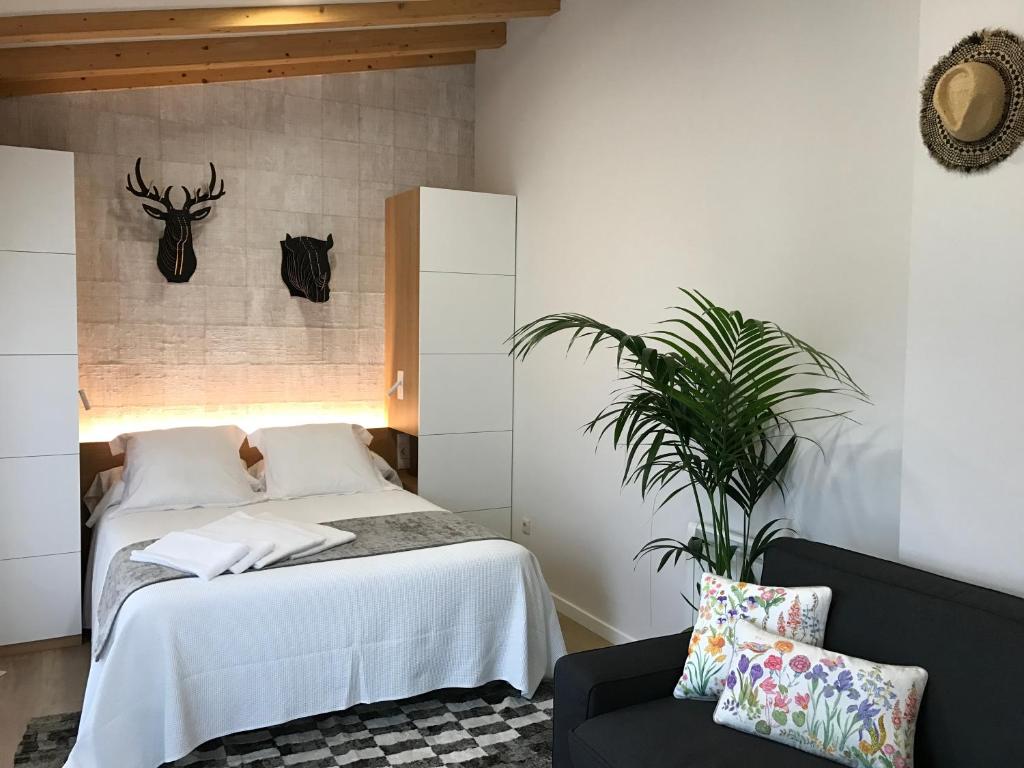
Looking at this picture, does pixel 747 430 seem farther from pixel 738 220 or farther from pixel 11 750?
pixel 11 750

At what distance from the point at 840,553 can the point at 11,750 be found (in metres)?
2.77

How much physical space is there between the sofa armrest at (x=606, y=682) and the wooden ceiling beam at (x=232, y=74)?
11.2ft

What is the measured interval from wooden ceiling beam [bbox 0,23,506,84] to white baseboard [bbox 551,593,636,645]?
293 centimetres

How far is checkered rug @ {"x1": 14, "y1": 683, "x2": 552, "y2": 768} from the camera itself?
111 inches

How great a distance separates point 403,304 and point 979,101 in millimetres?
3184

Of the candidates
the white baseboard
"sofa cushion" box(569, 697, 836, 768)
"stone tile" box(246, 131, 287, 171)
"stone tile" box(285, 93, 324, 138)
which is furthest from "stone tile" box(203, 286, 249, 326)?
"sofa cushion" box(569, 697, 836, 768)

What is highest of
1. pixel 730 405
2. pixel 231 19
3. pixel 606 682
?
pixel 231 19

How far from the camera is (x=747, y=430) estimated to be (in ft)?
9.03

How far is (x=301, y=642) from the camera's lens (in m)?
2.91

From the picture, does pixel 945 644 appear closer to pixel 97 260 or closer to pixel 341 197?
pixel 341 197

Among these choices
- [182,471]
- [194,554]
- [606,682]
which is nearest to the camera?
[606,682]

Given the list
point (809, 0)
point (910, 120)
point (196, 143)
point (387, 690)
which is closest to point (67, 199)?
point (196, 143)

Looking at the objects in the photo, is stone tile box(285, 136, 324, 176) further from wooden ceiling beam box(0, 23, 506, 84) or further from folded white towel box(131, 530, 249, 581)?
folded white towel box(131, 530, 249, 581)

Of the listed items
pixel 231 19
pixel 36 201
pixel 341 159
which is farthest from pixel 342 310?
pixel 231 19
